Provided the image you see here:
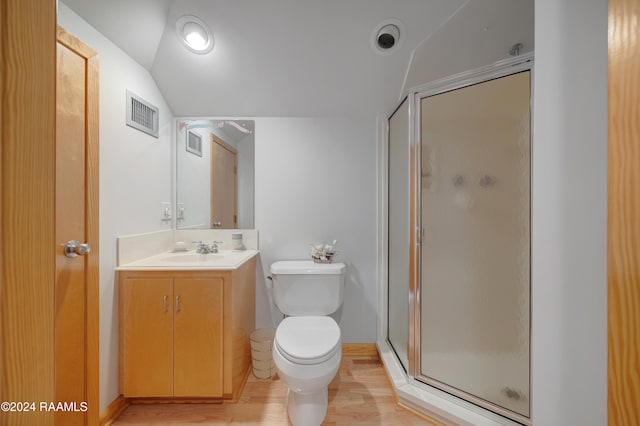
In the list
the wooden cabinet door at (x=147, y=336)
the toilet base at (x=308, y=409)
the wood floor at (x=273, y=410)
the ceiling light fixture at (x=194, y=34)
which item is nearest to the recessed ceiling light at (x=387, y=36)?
the ceiling light fixture at (x=194, y=34)

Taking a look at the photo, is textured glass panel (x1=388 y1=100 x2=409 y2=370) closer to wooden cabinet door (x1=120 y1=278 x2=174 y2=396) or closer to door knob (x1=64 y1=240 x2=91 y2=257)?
wooden cabinet door (x1=120 y1=278 x2=174 y2=396)

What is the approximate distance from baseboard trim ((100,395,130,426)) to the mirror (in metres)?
1.10

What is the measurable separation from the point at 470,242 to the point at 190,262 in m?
1.64

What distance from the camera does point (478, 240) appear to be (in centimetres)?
141

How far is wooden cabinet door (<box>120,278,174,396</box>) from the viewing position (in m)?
1.44

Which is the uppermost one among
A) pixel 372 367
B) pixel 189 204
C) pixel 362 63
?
pixel 362 63

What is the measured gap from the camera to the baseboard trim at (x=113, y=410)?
1.36 metres

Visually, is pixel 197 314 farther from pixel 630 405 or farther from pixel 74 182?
pixel 630 405

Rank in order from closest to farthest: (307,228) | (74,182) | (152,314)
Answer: (74,182)
(152,314)
(307,228)

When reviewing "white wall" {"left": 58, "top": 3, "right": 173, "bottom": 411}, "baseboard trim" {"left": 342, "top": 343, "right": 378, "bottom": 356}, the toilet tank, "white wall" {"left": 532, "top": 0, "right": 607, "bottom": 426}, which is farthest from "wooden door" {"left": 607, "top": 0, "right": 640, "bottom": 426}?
"white wall" {"left": 58, "top": 3, "right": 173, "bottom": 411}

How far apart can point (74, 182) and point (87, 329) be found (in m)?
0.69

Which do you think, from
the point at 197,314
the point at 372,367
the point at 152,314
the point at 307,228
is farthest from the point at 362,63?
the point at 372,367

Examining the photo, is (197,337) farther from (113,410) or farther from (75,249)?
(75,249)

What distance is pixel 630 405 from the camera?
0.47 meters
